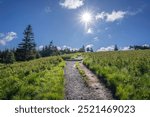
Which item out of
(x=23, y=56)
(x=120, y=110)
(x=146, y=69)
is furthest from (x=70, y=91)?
(x=23, y=56)

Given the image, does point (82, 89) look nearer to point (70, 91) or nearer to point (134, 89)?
point (70, 91)

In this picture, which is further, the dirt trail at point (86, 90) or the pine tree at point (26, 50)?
the pine tree at point (26, 50)

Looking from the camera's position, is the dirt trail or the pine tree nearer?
the dirt trail

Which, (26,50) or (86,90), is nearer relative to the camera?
(86,90)

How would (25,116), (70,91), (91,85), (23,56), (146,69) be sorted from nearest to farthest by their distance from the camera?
(25,116)
(70,91)
(91,85)
(146,69)
(23,56)

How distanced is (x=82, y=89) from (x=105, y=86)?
63.3 inches

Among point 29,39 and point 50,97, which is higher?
point 29,39

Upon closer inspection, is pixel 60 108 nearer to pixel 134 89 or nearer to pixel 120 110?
pixel 120 110

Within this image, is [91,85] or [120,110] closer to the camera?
[120,110]

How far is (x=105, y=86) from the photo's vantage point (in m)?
18.9

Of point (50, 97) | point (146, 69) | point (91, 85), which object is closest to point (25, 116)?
point (50, 97)

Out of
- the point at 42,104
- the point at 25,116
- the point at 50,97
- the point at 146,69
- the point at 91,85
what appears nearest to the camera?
the point at 25,116

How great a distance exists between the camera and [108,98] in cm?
1594

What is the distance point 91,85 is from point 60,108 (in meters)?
6.26
